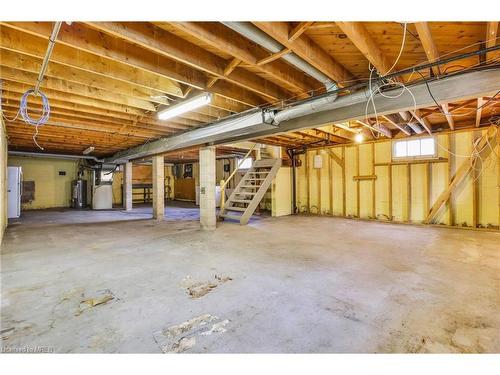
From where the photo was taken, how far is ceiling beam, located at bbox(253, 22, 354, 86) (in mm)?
1806

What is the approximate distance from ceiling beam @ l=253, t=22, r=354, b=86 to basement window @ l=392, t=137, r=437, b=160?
4.59 m

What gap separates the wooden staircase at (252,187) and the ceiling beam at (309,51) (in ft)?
13.1

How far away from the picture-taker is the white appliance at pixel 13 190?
6809mm

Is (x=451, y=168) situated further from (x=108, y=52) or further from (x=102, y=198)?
(x=102, y=198)

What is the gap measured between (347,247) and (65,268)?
423 centimetres

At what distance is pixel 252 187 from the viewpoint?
697 cm

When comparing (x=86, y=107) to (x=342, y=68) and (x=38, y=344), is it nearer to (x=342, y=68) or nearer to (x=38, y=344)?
(x=38, y=344)

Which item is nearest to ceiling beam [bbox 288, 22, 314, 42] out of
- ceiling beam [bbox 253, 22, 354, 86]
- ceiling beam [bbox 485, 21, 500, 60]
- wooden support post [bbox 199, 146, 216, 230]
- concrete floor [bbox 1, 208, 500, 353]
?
ceiling beam [bbox 253, 22, 354, 86]

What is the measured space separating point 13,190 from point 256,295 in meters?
8.56

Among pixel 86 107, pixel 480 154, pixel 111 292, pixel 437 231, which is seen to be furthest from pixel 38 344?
pixel 480 154

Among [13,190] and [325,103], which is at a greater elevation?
[325,103]

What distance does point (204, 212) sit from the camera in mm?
5766

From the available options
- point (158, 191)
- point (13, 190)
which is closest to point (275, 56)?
point (158, 191)

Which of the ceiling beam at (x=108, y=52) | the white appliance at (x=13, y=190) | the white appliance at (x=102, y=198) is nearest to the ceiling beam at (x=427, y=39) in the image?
the ceiling beam at (x=108, y=52)
